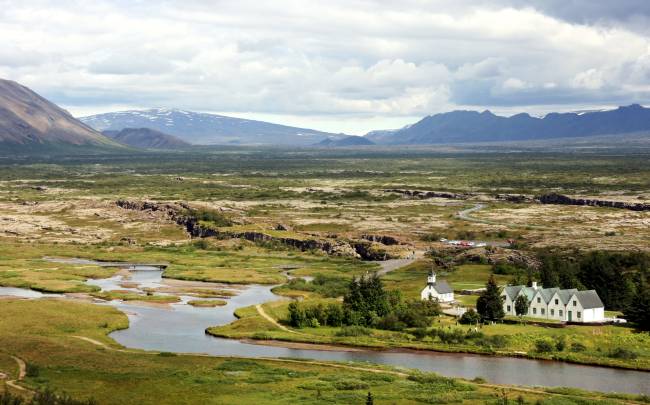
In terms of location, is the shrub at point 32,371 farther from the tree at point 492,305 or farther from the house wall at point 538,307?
the house wall at point 538,307

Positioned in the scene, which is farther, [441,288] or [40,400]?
[441,288]

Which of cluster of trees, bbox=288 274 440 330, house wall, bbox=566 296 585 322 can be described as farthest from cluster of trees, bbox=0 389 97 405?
house wall, bbox=566 296 585 322

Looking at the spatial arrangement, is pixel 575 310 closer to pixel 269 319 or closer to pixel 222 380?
pixel 269 319

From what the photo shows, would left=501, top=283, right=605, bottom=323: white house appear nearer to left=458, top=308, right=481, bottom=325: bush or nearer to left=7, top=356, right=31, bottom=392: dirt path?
left=458, top=308, right=481, bottom=325: bush

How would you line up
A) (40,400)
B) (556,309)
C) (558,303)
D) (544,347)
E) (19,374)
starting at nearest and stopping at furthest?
(40,400) < (19,374) < (544,347) < (558,303) < (556,309)

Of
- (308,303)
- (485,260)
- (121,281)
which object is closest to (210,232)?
(121,281)

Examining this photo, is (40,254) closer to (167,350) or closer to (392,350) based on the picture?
(167,350)

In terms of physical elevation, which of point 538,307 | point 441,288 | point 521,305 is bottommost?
point 538,307

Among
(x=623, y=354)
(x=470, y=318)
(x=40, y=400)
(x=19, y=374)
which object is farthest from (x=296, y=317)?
(x=40, y=400)
